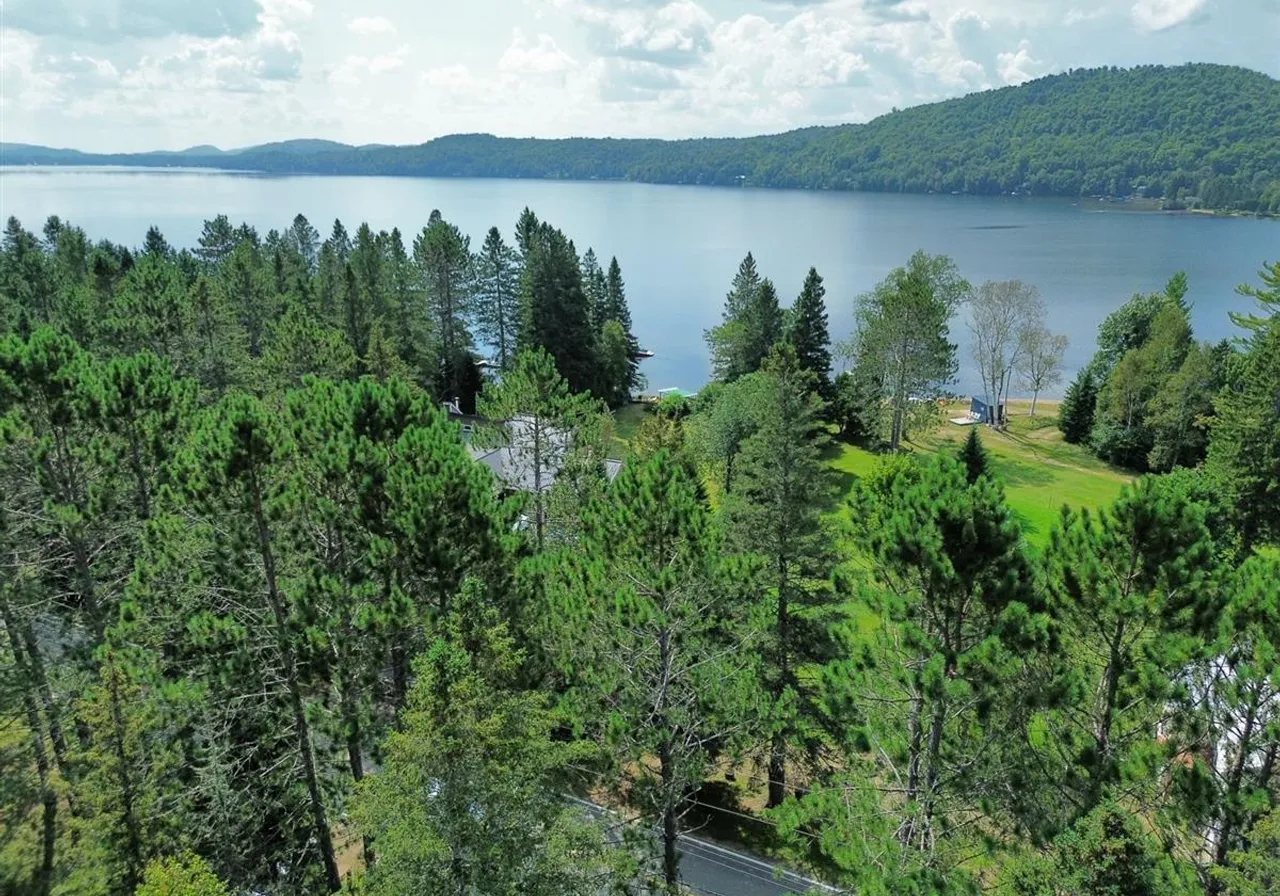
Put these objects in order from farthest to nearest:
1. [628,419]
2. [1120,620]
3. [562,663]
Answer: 1. [628,419]
2. [562,663]
3. [1120,620]

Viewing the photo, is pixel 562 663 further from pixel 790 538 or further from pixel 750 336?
pixel 750 336

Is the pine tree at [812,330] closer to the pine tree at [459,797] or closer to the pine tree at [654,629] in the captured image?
the pine tree at [654,629]

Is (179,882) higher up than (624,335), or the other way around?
(179,882)

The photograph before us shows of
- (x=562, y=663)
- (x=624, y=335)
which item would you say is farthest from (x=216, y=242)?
(x=562, y=663)

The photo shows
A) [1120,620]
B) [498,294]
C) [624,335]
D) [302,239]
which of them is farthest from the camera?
[302,239]

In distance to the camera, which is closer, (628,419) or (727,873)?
(727,873)

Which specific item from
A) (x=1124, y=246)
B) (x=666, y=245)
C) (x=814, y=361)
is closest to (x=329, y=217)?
(x=666, y=245)

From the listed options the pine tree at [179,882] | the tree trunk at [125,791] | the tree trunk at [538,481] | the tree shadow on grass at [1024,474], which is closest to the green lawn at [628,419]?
the tree shadow on grass at [1024,474]
